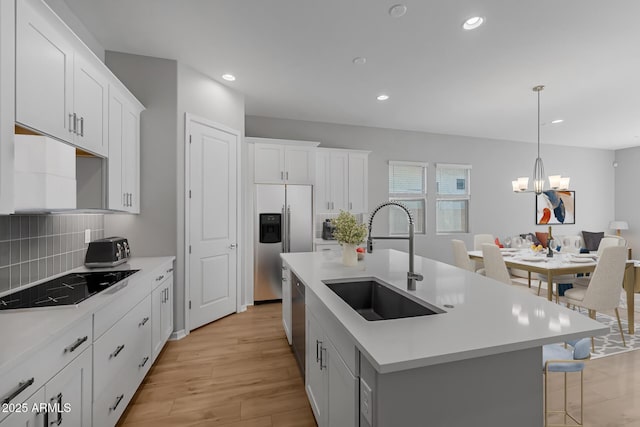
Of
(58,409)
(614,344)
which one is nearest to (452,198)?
(614,344)

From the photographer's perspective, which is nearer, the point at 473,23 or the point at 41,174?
the point at 41,174

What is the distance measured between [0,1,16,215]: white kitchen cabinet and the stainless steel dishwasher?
5.39 ft

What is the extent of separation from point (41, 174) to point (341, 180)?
12.7 feet

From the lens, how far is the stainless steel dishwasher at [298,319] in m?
2.13

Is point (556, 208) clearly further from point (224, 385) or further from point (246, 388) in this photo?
point (224, 385)

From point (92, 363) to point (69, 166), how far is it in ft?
3.77

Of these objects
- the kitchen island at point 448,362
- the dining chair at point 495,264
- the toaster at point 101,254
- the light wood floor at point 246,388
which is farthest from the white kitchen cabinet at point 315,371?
the dining chair at point 495,264

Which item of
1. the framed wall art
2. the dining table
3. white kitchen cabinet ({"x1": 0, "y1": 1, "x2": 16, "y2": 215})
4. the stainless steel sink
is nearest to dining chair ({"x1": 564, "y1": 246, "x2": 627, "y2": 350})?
the dining table

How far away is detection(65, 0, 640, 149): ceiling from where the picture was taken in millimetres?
2275

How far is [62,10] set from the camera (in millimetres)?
2240

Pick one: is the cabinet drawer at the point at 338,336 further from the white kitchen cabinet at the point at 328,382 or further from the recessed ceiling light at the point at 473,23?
the recessed ceiling light at the point at 473,23

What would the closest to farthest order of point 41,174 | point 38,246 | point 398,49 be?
point 41,174, point 38,246, point 398,49

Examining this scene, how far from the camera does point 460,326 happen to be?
1117mm

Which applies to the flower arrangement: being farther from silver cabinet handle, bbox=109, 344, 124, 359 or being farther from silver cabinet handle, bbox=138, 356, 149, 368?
silver cabinet handle, bbox=138, 356, 149, 368
